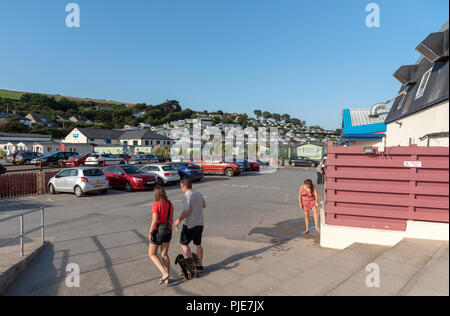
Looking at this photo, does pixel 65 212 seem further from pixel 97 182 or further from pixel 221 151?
pixel 221 151

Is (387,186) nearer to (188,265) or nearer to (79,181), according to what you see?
(188,265)

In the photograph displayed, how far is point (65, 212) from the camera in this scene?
1141 cm

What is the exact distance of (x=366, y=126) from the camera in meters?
16.7

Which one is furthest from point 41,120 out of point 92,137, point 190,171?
point 190,171

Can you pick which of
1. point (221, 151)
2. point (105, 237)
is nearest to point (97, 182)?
point (105, 237)

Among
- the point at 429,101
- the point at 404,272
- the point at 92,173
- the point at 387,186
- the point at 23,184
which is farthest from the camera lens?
the point at 23,184

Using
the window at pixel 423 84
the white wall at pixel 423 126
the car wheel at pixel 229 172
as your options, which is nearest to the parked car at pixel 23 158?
the car wheel at pixel 229 172

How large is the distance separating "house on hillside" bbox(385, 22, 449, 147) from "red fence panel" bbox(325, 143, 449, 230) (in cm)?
239

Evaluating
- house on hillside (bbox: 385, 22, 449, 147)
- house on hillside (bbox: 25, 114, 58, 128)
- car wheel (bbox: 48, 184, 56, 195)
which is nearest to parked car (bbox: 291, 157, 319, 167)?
house on hillside (bbox: 385, 22, 449, 147)

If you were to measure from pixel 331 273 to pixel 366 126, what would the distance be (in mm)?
14284

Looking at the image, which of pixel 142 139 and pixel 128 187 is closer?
pixel 128 187

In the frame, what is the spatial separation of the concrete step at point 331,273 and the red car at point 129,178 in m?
12.5

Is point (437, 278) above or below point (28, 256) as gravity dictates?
above
